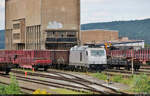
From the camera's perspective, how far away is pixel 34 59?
39.8m

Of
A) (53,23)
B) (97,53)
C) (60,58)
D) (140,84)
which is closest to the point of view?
(140,84)

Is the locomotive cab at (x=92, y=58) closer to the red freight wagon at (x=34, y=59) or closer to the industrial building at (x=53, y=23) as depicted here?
the red freight wagon at (x=34, y=59)

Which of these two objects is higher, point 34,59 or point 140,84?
point 34,59

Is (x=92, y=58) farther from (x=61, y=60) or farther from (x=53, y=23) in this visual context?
(x=53, y=23)

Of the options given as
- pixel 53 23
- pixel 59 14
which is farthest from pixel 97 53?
pixel 59 14

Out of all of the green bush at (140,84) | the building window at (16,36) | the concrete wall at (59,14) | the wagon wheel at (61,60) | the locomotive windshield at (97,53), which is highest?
the concrete wall at (59,14)

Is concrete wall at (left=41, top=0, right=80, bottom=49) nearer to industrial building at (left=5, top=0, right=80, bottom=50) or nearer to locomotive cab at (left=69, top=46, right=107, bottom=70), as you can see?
industrial building at (left=5, top=0, right=80, bottom=50)

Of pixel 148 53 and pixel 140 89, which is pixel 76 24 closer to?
pixel 148 53

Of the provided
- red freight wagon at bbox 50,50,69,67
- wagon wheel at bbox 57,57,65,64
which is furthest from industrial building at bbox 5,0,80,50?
wagon wheel at bbox 57,57,65,64

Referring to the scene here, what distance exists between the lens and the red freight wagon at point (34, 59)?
39.3m

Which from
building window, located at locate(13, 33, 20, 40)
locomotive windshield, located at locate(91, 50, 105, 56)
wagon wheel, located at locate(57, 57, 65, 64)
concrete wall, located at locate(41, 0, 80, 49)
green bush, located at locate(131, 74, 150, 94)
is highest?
concrete wall, located at locate(41, 0, 80, 49)

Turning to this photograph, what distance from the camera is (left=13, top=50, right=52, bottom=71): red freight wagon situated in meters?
39.3

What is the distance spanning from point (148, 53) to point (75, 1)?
55.2 m

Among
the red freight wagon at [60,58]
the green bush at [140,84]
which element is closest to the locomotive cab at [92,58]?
the red freight wagon at [60,58]
